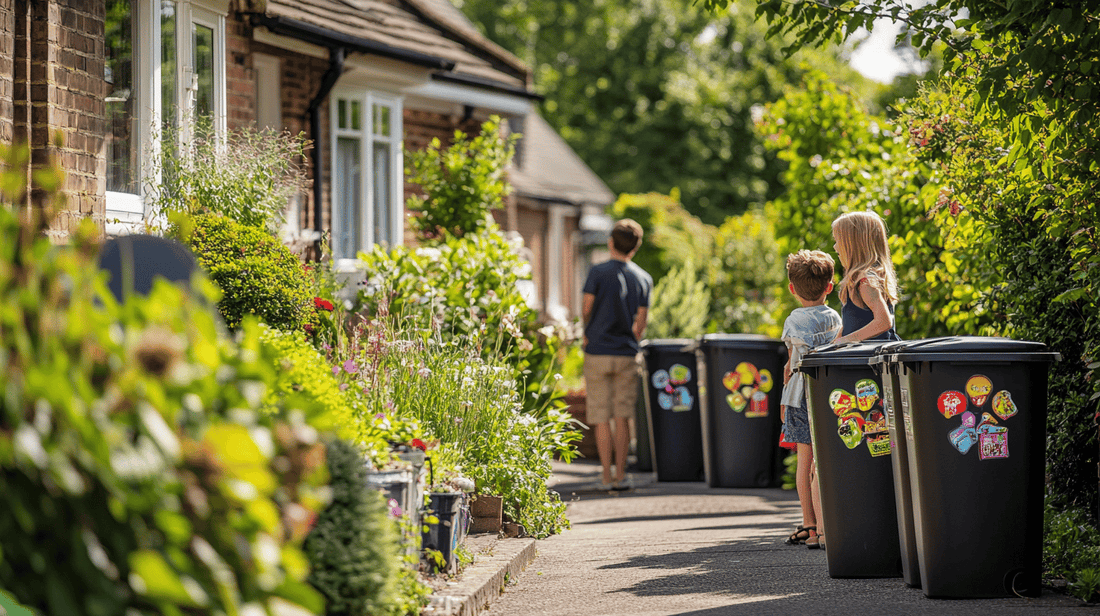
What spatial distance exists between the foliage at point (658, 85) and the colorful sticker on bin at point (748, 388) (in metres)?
28.7

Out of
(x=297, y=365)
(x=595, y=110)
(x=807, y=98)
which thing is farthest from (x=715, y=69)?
(x=297, y=365)

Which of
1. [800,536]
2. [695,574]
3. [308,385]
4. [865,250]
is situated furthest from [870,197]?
[308,385]

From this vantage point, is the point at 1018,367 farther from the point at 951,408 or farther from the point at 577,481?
the point at 577,481

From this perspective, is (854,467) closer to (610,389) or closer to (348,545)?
(348,545)

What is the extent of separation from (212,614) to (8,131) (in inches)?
185

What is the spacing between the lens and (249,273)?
6.43m

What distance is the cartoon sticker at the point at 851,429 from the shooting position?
579cm

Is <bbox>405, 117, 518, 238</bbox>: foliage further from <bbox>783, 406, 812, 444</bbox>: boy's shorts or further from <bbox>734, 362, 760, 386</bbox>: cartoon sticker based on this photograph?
<bbox>783, 406, 812, 444</bbox>: boy's shorts

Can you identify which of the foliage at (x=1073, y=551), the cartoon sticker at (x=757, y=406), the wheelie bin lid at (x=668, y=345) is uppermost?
the wheelie bin lid at (x=668, y=345)

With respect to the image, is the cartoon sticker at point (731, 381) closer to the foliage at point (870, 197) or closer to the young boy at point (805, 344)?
the foliage at point (870, 197)

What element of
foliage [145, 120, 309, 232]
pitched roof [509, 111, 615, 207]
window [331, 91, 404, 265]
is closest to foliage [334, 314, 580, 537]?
foliage [145, 120, 309, 232]

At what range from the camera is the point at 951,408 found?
518cm

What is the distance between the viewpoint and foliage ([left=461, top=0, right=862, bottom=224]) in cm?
3891

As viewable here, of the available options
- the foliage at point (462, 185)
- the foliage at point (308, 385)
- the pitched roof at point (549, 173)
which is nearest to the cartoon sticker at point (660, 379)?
the foliage at point (462, 185)
